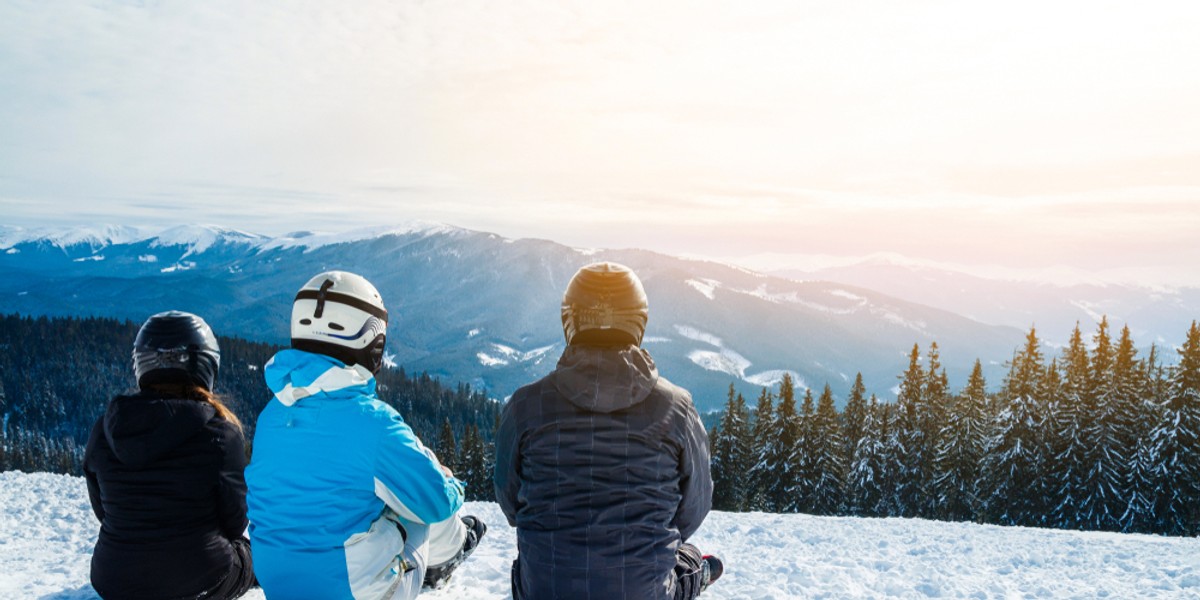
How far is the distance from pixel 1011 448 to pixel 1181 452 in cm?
758

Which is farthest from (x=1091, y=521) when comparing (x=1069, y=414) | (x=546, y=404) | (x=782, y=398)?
(x=546, y=404)

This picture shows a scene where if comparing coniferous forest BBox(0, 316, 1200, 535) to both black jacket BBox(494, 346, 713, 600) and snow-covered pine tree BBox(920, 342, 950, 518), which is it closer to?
snow-covered pine tree BBox(920, 342, 950, 518)

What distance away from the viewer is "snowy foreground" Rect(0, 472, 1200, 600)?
8.41m

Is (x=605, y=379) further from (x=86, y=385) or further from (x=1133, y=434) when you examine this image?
(x=86, y=385)

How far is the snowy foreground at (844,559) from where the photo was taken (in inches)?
331

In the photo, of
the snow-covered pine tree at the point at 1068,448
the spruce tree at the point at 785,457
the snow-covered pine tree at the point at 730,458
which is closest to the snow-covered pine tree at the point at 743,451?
the snow-covered pine tree at the point at 730,458

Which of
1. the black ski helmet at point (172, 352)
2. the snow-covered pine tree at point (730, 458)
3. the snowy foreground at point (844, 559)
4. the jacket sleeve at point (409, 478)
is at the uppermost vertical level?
the black ski helmet at point (172, 352)

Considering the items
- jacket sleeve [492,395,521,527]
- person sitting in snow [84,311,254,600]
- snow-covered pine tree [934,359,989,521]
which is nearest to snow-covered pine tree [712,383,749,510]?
snow-covered pine tree [934,359,989,521]

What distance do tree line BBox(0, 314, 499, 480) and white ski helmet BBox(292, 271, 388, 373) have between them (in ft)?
477

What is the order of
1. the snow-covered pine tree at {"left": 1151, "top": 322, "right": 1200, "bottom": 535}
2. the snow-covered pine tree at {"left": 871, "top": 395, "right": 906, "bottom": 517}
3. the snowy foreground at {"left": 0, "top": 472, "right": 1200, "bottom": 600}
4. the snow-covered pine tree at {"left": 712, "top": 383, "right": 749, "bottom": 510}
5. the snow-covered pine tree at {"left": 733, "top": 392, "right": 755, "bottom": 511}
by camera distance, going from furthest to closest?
the snow-covered pine tree at {"left": 733, "top": 392, "right": 755, "bottom": 511}
the snow-covered pine tree at {"left": 712, "top": 383, "right": 749, "bottom": 510}
the snow-covered pine tree at {"left": 871, "top": 395, "right": 906, "bottom": 517}
the snow-covered pine tree at {"left": 1151, "top": 322, "right": 1200, "bottom": 535}
the snowy foreground at {"left": 0, "top": 472, "right": 1200, "bottom": 600}

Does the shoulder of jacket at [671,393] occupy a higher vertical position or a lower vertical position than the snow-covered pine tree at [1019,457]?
higher

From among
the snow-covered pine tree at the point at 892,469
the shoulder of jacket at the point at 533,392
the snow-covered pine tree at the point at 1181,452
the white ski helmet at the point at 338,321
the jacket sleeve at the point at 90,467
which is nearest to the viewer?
the shoulder of jacket at the point at 533,392

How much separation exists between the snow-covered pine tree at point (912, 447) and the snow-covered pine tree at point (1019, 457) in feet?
12.5

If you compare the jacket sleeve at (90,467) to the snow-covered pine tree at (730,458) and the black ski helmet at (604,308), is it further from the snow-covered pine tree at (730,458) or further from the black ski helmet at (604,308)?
the snow-covered pine tree at (730,458)
